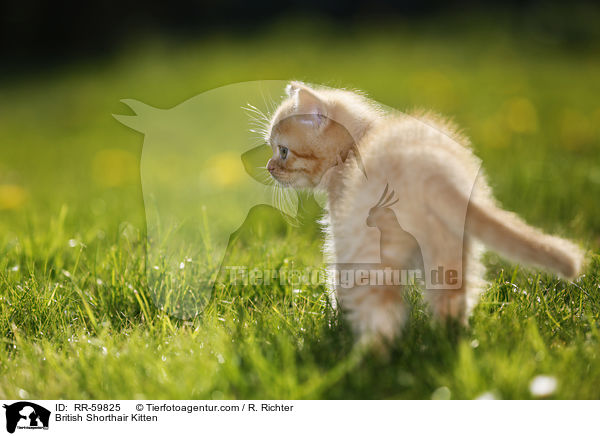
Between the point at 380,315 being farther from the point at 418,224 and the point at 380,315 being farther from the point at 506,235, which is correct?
the point at 506,235

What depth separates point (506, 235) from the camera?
135 centimetres

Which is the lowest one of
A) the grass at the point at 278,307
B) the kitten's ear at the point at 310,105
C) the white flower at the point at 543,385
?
the white flower at the point at 543,385

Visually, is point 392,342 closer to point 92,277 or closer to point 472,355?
point 472,355

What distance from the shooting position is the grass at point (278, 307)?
138 centimetres

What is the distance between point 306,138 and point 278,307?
0.55m

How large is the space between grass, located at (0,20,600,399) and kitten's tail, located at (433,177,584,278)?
24 centimetres

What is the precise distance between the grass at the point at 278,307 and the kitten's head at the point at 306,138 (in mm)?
343

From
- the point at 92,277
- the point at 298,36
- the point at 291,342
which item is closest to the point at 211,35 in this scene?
the point at 298,36

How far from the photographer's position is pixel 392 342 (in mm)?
1472

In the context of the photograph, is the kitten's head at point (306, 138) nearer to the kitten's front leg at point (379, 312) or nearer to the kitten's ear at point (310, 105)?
the kitten's ear at point (310, 105)
